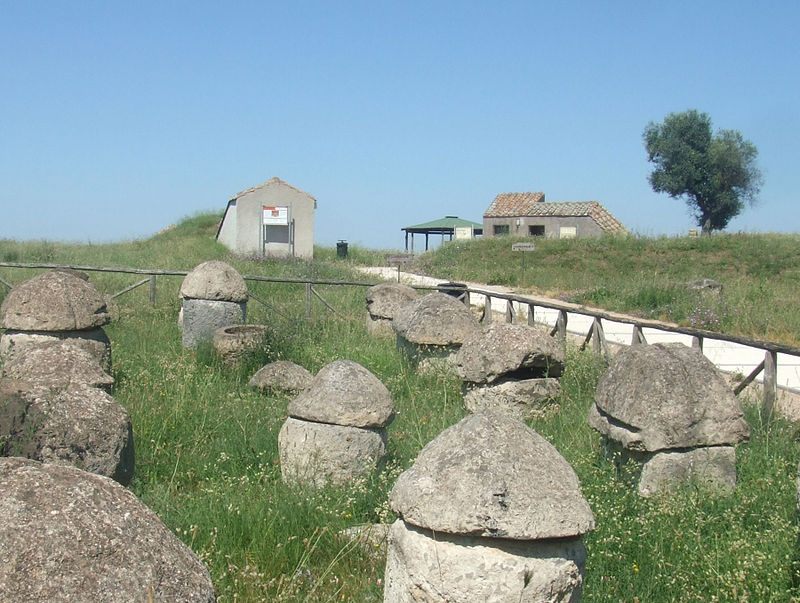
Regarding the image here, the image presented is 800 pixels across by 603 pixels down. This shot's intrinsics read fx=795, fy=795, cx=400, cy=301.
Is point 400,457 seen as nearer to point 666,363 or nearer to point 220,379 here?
point 666,363

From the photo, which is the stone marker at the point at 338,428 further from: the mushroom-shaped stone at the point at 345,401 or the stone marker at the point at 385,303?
the stone marker at the point at 385,303

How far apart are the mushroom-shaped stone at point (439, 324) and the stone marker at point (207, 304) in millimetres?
2931

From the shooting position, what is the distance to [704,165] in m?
43.9

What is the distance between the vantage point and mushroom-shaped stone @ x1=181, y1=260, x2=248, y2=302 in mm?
11781

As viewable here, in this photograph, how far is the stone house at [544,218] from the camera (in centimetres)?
3981

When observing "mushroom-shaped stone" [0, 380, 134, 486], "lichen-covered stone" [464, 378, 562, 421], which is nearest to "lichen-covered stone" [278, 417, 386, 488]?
"mushroom-shaped stone" [0, 380, 134, 486]

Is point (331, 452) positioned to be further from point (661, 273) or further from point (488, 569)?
point (661, 273)

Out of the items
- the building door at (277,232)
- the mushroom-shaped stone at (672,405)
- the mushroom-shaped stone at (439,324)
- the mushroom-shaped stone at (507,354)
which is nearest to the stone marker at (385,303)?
the mushroom-shaped stone at (439,324)

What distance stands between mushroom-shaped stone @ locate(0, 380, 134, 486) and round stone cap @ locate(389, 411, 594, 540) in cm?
231

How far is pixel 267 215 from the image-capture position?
28000 millimetres

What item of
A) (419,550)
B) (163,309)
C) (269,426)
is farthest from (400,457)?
(163,309)

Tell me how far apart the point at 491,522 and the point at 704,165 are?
4471 centimetres

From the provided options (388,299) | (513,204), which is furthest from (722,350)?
(513,204)

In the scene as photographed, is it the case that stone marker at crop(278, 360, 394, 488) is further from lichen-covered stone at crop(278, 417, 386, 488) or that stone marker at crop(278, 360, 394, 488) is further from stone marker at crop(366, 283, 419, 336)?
stone marker at crop(366, 283, 419, 336)
